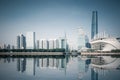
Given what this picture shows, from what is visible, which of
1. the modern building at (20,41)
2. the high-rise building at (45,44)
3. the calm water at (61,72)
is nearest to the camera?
the calm water at (61,72)

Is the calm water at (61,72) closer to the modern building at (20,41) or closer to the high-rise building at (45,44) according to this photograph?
the modern building at (20,41)

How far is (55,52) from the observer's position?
3300 cm

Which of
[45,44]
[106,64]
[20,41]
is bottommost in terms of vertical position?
[106,64]

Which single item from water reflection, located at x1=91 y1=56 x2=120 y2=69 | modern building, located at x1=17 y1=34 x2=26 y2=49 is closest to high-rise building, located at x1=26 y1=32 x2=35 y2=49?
modern building, located at x1=17 y1=34 x2=26 y2=49

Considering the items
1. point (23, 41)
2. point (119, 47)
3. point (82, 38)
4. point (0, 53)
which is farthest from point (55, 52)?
point (82, 38)

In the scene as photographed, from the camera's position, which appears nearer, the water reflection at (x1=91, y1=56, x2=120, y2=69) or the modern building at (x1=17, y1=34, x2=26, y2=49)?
the water reflection at (x1=91, y1=56, x2=120, y2=69)

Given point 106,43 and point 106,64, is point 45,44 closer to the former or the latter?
point 106,43

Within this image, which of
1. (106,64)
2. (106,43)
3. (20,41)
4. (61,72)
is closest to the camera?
(61,72)

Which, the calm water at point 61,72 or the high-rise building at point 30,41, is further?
the high-rise building at point 30,41

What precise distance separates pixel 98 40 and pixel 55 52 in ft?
31.8

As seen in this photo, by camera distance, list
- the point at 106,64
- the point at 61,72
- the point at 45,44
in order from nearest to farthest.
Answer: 1. the point at 61,72
2. the point at 106,64
3. the point at 45,44

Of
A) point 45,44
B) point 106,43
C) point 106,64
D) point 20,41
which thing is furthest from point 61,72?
point 45,44

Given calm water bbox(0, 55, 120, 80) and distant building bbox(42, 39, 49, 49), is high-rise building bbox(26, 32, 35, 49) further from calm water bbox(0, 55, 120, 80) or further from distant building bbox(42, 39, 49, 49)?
calm water bbox(0, 55, 120, 80)

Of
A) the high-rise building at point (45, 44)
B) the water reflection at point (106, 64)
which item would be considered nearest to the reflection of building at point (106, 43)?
the high-rise building at point (45, 44)
